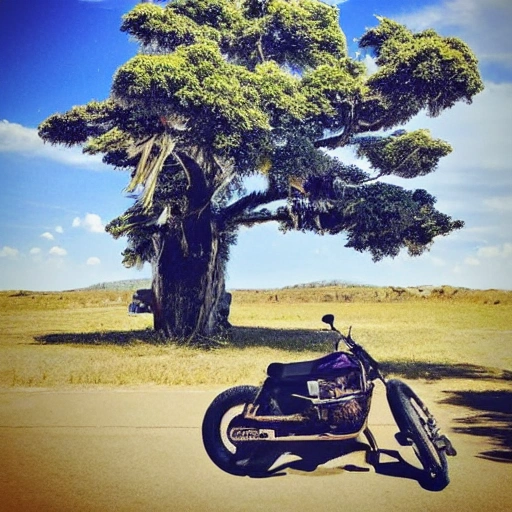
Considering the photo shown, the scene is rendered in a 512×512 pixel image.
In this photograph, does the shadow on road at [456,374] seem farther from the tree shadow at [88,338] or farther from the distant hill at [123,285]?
the distant hill at [123,285]

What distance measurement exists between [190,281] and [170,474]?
2482 millimetres

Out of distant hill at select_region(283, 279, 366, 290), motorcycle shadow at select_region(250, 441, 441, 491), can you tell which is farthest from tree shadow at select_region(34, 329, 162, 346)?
motorcycle shadow at select_region(250, 441, 441, 491)

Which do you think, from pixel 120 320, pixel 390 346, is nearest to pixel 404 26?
pixel 390 346

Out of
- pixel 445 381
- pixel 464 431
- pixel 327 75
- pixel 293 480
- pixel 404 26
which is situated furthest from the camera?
pixel 327 75

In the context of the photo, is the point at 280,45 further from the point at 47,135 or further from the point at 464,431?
the point at 464,431

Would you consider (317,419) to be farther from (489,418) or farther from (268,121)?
(268,121)

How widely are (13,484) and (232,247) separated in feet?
7.26

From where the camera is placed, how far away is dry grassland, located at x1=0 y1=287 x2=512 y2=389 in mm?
4504

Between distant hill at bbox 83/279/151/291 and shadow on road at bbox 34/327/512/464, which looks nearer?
shadow on road at bbox 34/327/512/464

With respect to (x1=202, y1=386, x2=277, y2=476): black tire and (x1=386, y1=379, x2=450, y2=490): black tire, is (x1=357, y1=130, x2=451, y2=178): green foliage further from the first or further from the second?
(x1=202, y1=386, x2=277, y2=476): black tire

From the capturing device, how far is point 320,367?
3.95 meters

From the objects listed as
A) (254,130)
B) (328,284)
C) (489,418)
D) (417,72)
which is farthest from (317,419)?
(417,72)

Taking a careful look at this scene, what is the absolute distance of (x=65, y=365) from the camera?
4621 millimetres

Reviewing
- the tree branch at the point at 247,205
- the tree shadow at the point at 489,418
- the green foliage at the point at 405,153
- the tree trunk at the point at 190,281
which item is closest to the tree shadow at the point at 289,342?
the tree shadow at the point at 489,418
